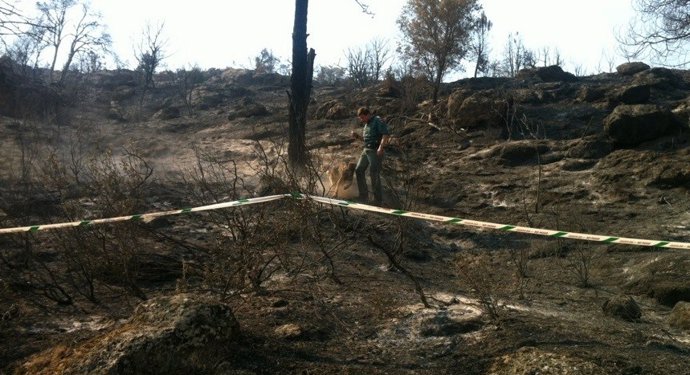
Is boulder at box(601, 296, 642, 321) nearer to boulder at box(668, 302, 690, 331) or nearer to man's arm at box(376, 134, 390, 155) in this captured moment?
boulder at box(668, 302, 690, 331)

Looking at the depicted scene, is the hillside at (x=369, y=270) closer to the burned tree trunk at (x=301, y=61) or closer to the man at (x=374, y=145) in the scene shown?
the man at (x=374, y=145)

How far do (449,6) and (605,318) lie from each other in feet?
48.9

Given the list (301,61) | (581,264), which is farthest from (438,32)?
(581,264)

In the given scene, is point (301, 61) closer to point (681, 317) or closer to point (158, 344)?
point (681, 317)

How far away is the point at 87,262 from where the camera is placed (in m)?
4.66

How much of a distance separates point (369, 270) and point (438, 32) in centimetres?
1384

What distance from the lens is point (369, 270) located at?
18.9ft

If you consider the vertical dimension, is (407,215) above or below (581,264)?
Answer: above

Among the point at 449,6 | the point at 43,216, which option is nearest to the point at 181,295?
the point at 43,216

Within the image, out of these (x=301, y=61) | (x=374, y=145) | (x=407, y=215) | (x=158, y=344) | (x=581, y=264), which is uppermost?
(x=301, y=61)

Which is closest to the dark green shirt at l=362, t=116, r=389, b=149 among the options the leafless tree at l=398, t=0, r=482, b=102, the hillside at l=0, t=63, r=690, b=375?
the hillside at l=0, t=63, r=690, b=375

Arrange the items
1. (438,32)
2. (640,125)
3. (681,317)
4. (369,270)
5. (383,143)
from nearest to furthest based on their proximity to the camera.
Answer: (681,317), (369,270), (383,143), (640,125), (438,32)

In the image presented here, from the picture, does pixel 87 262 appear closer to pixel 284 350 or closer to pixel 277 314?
Answer: pixel 277 314

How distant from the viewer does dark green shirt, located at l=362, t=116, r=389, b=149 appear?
809 centimetres
